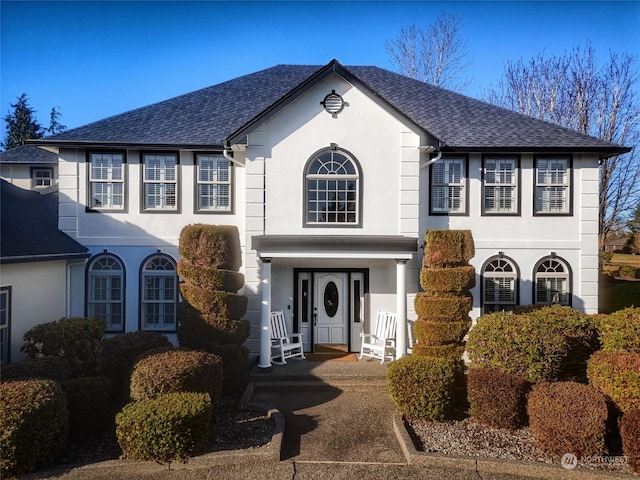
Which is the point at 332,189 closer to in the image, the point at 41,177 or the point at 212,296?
the point at 212,296

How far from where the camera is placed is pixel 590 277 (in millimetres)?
11484

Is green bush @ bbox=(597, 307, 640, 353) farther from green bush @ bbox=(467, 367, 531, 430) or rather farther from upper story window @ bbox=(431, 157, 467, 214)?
upper story window @ bbox=(431, 157, 467, 214)

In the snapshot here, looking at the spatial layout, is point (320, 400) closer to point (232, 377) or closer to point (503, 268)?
point (232, 377)

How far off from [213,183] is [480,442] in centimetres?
953

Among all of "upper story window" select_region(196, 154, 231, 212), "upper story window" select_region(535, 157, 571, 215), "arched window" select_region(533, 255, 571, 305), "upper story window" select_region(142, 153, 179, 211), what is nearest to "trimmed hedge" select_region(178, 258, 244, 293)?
"upper story window" select_region(196, 154, 231, 212)

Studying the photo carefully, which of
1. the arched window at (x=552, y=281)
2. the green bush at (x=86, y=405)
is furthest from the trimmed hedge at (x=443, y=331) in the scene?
the green bush at (x=86, y=405)

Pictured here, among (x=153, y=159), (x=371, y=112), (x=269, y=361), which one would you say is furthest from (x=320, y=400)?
(x=153, y=159)

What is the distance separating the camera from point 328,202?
434 inches

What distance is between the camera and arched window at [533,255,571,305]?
11555 millimetres

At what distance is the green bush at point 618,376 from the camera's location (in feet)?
21.4

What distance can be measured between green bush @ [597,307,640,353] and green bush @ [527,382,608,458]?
5.31 ft

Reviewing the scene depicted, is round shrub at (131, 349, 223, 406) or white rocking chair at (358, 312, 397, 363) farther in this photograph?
white rocking chair at (358, 312, 397, 363)

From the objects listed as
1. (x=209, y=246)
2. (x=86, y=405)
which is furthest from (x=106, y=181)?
(x=86, y=405)

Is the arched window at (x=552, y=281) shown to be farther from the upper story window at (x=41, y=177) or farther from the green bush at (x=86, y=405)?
the upper story window at (x=41, y=177)
